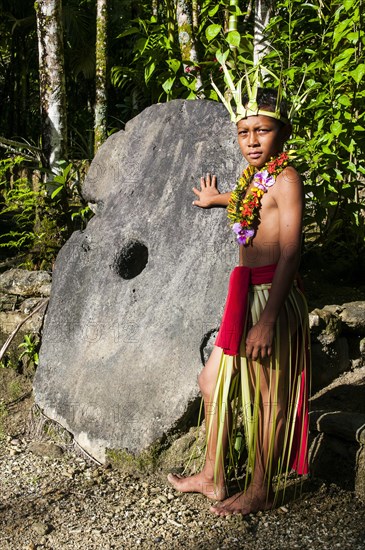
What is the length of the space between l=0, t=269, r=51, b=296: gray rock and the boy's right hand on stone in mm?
1614

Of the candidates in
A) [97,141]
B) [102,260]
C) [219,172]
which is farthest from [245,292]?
[97,141]

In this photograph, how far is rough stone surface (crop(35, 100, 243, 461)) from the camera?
141 inches

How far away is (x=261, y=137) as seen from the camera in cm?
299

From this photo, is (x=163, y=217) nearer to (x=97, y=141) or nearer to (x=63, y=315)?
(x=63, y=315)

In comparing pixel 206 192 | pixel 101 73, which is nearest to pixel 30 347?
pixel 206 192

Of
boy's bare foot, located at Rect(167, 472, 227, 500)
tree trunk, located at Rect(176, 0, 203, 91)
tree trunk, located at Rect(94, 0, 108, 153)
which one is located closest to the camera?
boy's bare foot, located at Rect(167, 472, 227, 500)

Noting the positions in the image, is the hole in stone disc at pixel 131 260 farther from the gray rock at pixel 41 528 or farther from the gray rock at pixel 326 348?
the gray rock at pixel 41 528

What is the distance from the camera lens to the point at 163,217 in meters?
3.91

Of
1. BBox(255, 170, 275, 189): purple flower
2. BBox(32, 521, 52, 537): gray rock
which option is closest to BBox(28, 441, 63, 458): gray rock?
BBox(32, 521, 52, 537): gray rock

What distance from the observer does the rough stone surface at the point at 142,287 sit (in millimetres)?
3586

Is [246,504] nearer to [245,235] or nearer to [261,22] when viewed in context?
[245,235]

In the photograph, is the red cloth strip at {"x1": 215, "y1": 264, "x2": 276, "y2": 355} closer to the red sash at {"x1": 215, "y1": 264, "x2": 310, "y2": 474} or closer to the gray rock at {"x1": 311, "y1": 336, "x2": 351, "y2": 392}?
the red sash at {"x1": 215, "y1": 264, "x2": 310, "y2": 474}

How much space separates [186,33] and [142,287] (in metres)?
2.20

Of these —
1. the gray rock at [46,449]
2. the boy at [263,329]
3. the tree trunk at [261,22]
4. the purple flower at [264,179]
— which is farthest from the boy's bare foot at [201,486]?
the tree trunk at [261,22]
